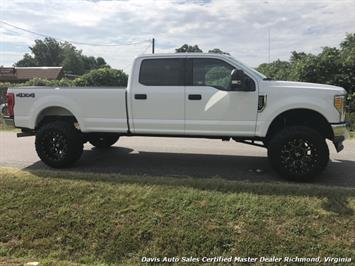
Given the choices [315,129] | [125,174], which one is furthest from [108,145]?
[315,129]

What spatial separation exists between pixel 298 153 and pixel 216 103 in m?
1.49

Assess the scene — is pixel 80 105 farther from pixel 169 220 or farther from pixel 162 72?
pixel 169 220

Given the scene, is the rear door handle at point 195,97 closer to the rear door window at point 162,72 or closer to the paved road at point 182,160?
the rear door window at point 162,72

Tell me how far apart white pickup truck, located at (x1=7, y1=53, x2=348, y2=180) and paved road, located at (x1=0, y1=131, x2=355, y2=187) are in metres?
0.51

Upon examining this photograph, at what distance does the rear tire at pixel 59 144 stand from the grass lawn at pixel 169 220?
1078 mm

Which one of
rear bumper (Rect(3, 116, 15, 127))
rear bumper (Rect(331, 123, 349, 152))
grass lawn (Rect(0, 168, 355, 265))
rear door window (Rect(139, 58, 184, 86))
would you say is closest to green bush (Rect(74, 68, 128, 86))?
rear bumper (Rect(3, 116, 15, 127))

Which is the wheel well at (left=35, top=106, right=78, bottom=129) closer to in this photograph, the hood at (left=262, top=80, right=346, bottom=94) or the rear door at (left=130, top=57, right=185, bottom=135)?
the rear door at (left=130, top=57, right=185, bottom=135)

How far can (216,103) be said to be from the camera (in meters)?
6.46

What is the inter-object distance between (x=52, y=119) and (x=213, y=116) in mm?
3059

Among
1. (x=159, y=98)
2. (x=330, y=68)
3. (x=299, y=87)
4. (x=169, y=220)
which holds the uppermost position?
(x=330, y=68)

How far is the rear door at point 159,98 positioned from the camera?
6656mm

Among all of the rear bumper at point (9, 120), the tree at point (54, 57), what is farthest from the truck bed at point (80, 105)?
the tree at point (54, 57)

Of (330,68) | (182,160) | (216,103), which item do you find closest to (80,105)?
(182,160)

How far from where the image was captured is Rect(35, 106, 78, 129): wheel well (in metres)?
7.37
